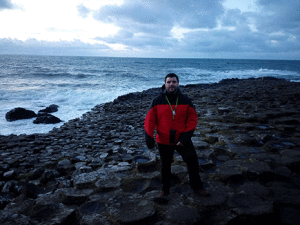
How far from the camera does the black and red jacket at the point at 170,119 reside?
2.74m

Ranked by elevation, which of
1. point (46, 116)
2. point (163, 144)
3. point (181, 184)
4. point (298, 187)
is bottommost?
point (46, 116)

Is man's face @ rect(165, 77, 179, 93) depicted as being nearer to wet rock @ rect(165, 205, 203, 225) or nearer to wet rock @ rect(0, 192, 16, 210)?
wet rock @ rect(165, 205, 203, 225)

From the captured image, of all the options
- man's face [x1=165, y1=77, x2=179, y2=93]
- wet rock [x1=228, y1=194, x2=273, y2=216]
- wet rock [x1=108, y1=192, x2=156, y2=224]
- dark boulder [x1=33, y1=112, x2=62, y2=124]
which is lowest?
dark boulder [x1=33, y1=112, x2=62, y2=124]

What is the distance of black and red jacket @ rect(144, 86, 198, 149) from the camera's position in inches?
108

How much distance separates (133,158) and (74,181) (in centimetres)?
138

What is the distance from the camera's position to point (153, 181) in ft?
11.4

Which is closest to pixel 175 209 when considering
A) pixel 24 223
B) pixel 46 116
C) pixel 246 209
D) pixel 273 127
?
pixel 246 209

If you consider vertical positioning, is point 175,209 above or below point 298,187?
below

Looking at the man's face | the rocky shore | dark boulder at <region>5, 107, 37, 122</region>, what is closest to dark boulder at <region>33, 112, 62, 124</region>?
dark boulder at <region>5, 107, 37, 122</region>

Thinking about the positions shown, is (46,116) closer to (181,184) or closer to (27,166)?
(27,166)

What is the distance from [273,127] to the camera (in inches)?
227

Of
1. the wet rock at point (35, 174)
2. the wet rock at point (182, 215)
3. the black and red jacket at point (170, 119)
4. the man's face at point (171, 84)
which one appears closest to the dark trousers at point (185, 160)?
the black and red jacket at point (170, 119)

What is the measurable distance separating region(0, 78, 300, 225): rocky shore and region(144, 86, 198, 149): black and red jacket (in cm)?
92

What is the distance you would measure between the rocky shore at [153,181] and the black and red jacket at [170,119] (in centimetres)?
92
